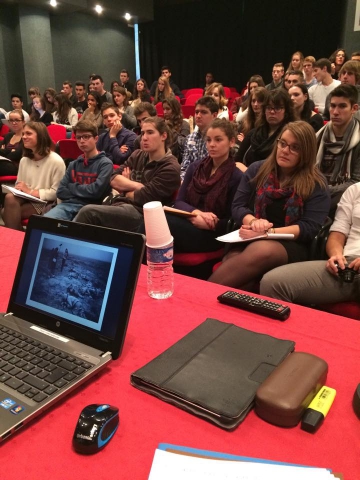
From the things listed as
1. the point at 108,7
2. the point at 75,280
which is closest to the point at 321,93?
the point at 75,280

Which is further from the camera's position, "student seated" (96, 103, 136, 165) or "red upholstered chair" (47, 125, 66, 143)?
"red upholstered chair" (47, 125, 66, 143)

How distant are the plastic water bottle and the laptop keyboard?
0.41 meters

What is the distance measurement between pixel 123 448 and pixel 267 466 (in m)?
0.23

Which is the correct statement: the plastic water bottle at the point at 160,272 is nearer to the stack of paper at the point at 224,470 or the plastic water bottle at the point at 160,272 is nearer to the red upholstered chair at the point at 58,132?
the stack of paper at the point at 224,470

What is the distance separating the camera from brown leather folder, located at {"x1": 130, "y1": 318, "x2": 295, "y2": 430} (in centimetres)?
73

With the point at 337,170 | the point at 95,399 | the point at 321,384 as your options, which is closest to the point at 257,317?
the point at 321,384

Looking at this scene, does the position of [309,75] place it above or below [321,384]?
above

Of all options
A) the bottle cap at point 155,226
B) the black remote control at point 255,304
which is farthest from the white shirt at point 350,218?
the bottle cap at point 155,226

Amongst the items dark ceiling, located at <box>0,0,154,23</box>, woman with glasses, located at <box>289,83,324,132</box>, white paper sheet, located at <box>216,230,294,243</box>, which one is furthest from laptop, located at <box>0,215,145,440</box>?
dark ceiling, located at <box>0,0,154,23</box>

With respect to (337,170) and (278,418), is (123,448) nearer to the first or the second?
(278,418)

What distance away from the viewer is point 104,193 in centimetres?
309

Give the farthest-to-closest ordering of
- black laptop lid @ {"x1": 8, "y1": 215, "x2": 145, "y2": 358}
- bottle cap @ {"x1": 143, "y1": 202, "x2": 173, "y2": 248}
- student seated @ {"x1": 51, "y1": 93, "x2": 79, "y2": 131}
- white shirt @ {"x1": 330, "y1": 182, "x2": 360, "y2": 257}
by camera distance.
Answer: student seated @ {"x1": 51, "y1": 93, "x2": 79, "y2": 131} < white shirt @ {"x1": 330, "y1": 182, "x2": 360, "y2": 257} < bottle cap @ {"x1": 143, "y1": 202, "x2": 173, "y2": 248} < black laptop lid @ {"x1": 8, "y1": 215, "x2": 145, "y2": 358}

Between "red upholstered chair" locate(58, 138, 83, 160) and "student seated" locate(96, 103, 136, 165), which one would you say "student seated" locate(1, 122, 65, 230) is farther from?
"student seated" locate(96, 103, 136, 165)

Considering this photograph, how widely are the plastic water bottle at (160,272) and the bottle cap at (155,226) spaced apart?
0.8 inches
